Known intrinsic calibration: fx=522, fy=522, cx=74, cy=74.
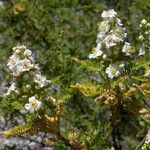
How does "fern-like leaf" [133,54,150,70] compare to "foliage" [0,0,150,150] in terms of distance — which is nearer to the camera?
"fern-like leaf" [133,54,150,70]

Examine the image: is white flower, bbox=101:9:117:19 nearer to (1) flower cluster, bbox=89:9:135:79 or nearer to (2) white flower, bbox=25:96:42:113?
(1) flower cluster, bbox=89:9:135:79

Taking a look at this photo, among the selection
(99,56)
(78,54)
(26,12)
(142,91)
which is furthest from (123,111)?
(26,12)

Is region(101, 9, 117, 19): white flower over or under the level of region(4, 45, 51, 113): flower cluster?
over

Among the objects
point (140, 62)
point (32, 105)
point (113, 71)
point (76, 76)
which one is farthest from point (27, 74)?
point (76, 76)

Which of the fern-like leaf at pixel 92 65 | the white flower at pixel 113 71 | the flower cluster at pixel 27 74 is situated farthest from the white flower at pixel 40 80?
the white flower at pixel 113 71

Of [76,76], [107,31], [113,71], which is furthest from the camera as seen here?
[76,76]

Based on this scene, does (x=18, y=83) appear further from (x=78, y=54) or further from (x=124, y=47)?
(x=78, y=54)

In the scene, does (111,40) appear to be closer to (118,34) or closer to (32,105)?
(118,34)

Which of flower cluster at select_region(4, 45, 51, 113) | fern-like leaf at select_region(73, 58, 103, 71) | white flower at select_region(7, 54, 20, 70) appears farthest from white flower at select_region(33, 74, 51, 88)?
fern-like leaf at select_region(73, 58, 103, 71)
